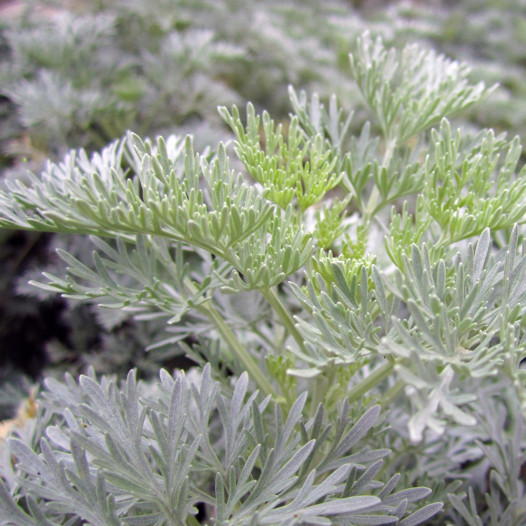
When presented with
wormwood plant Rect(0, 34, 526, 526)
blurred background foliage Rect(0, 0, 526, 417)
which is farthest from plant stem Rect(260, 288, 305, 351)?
blurred background foliage Rect(0, 0, 526, 417)

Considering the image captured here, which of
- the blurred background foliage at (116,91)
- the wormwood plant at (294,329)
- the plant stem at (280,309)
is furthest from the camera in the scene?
the blurred background foliage at (116,91)

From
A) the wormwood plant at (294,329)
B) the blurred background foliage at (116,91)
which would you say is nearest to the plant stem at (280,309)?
the wormwood plant at (294,329)

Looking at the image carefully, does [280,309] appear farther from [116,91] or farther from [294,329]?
[116,91]

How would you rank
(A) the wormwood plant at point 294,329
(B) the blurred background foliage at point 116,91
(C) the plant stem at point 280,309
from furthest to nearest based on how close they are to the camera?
(B) the blurred background foliage at point 116,91 < (C) the plant stem at point 280,309 < (A) the wormwood plant at point 294,329

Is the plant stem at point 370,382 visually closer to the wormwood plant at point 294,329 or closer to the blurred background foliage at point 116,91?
the wormwood plant at point 294,329

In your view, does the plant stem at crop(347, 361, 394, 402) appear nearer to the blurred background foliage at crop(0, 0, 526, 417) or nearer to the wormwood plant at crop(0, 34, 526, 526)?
the wormwood plant at crop(0, 34, 526, 526)
